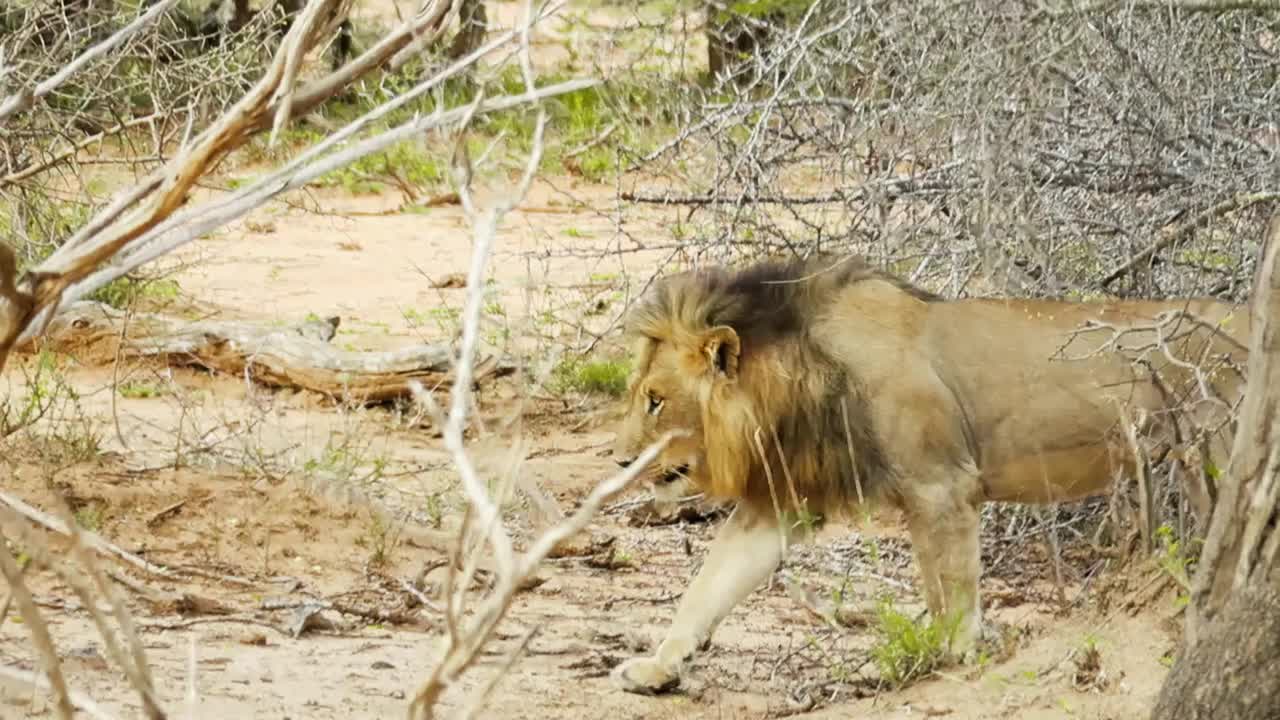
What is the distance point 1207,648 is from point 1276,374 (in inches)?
19.2

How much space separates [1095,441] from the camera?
5609 millimetres

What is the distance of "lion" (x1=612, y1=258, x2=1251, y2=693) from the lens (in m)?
5.43

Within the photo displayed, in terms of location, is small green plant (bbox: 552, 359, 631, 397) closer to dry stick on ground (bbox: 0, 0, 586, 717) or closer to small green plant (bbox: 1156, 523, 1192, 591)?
small green plant (bbox: 1156, 523, 1192, 591)

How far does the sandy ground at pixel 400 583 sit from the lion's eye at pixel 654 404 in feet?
1.80

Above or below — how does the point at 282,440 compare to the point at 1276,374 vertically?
below

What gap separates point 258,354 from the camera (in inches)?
329

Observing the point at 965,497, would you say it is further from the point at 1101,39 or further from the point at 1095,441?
the point at 1101,39

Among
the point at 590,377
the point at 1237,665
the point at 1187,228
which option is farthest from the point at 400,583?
the point at 1237,665

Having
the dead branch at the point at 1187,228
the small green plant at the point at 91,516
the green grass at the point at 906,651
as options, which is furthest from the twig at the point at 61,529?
the dead branch at the point at 1187,228

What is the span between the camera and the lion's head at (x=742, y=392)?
554 centimetres

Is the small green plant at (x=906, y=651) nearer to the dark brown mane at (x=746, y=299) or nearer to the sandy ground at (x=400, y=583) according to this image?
the sandy ground at (x=400, y=583)

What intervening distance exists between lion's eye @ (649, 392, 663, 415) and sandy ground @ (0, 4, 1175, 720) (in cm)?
55

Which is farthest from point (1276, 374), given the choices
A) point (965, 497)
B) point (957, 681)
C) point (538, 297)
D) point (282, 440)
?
point (538, 297)

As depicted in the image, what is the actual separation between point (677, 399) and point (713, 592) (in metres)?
0.55
